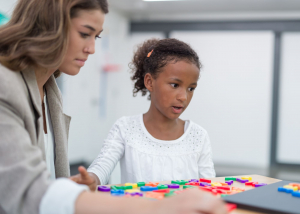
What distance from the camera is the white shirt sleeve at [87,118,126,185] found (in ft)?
4.02

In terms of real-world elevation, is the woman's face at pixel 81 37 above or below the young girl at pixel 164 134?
above

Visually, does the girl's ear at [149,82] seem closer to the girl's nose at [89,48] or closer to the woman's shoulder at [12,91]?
the girl's nose at [89,48]

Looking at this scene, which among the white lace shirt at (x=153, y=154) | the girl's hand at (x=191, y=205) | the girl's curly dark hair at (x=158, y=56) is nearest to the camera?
the girl's hand at (x=191, y=205)

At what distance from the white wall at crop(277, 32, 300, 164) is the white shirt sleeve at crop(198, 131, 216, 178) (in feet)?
12.2

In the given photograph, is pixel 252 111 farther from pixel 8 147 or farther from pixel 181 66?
pixel 8 147

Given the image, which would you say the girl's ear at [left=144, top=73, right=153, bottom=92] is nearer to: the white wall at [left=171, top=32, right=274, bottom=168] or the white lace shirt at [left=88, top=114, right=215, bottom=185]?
the white lace shirt at [left=88, top=114, right=215, bottom=185]

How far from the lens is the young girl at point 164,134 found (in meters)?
1.42

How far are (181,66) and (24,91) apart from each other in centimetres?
82

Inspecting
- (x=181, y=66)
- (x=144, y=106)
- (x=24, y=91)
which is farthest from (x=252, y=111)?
(x=24, y=91)

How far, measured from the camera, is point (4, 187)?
0.61 m

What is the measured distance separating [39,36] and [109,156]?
2.20 ft

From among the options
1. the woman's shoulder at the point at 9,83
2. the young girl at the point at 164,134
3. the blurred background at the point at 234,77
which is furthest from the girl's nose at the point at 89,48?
the blurred background at the point at 234,77

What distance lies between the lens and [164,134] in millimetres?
1521

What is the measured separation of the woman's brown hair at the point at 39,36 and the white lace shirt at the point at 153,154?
2.02 ft
